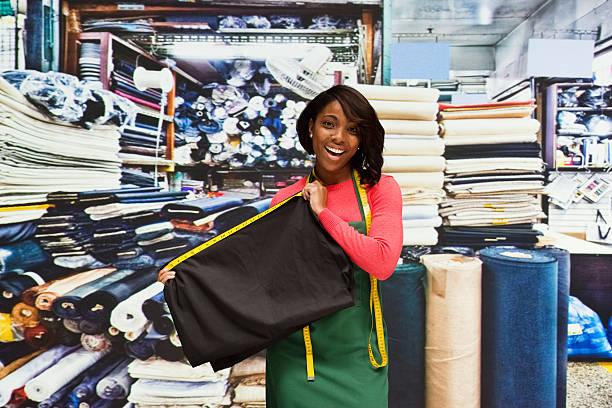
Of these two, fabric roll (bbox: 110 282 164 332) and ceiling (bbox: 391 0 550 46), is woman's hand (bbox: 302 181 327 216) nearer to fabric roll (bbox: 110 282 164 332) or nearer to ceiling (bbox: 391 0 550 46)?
fabric roll (bbox: 110 282 164 332)

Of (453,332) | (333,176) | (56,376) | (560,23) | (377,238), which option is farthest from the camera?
(560,23)

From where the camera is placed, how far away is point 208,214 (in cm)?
202

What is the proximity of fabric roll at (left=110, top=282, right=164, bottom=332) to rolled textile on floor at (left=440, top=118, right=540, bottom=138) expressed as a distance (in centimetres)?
181

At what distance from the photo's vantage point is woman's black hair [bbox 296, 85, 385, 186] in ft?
3.95

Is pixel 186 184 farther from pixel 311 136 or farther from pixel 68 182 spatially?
pixel 311 136

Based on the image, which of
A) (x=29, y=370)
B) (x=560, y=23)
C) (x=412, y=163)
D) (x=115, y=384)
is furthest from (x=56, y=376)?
(x=560, y=23)

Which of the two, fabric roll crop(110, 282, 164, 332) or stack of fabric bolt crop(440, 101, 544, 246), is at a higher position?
stack of fabric bolt crop(440, 101, 544, 246)

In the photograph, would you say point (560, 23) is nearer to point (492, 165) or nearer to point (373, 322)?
point (492, 165)

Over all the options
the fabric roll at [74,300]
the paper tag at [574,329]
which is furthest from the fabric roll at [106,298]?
the paper tag at [574,329]

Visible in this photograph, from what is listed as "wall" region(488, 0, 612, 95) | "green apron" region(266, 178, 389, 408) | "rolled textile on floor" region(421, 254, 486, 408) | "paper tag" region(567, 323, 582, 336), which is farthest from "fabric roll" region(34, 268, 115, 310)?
"paper tag" region(567, 323, 582, 336)

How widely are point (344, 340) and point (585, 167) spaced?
2.65 metres

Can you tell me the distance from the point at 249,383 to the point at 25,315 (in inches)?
47.9

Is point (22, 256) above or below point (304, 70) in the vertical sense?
below

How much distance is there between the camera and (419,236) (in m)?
2.04
